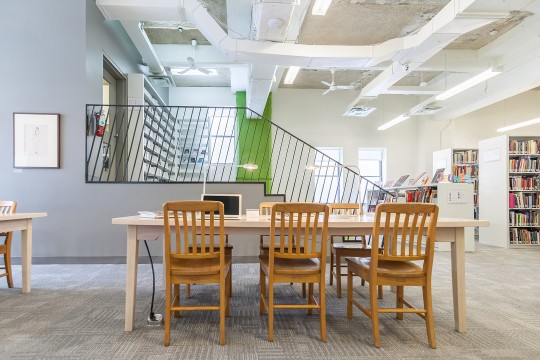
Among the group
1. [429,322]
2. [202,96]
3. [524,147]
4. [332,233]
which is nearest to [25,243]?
[332,233]

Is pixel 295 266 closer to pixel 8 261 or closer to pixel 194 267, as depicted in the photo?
pixel 194 267

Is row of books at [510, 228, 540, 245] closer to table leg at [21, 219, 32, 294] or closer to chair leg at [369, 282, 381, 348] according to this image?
chair leg at [369, 282, 381, 348]

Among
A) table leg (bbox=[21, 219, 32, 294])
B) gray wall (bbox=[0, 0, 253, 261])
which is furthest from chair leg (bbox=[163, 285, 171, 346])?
gray wall (bbox=[0, 0, 253, 261])

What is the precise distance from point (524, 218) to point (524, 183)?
0.67 m

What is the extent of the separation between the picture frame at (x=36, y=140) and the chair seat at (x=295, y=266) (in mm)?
3867

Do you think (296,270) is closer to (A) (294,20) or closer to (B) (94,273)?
(B) (94,273)

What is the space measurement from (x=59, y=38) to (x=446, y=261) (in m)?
6.37

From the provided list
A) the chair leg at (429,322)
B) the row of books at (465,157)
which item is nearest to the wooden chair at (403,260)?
the chair leg at (429,322)

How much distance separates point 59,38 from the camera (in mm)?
4902

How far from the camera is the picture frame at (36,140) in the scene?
189 inches

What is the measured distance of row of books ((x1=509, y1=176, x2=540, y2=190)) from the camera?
6715 millimetres

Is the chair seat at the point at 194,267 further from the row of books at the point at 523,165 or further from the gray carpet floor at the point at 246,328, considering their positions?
the row of books at the point at 523,165

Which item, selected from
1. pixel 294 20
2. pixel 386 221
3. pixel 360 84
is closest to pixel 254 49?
pixel 294 20

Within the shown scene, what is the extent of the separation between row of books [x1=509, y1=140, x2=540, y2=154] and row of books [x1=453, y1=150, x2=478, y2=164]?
5.59 feet
